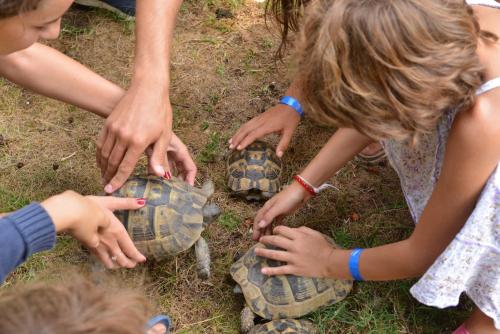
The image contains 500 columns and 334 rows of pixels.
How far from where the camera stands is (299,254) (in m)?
2.71

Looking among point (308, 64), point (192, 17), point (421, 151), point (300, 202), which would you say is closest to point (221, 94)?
point (192, 17)

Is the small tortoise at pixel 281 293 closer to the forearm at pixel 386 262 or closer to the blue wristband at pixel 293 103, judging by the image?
the forearm at pixel 386 262

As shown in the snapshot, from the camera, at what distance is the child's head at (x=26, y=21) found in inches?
75.2

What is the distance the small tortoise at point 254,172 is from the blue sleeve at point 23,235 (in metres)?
1.44

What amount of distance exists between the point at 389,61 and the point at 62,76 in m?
1.92

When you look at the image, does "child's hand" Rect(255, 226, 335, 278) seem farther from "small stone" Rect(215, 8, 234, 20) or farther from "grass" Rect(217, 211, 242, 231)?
"small stone" Rect(215, 8, 234, 20)

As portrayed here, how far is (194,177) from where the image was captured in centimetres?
312

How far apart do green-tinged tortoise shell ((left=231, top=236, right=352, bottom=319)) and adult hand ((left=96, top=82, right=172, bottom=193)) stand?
2.36 feet

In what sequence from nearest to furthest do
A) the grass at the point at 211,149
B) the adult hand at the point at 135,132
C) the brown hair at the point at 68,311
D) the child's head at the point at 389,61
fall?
1. the brown hair at the point at 68,311
2. the child's head at the point at 389,61
3. the adult hand at the point at 135,132
4. the grass at the point at 211,149

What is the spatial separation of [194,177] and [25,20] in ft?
4.46

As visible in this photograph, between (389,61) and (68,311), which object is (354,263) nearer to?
(389,61)

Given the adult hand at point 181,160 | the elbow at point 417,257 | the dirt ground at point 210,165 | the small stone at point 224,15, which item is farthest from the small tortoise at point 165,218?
the small stone at point 224,15

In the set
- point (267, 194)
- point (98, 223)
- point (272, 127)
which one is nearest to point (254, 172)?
point (267, 194)

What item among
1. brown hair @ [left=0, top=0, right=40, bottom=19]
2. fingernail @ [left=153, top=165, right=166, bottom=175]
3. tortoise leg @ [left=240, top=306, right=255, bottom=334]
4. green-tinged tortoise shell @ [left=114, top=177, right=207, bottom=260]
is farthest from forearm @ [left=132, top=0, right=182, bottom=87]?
tortoise leg @ [left=240, top=306, right=255, bottom=334]
